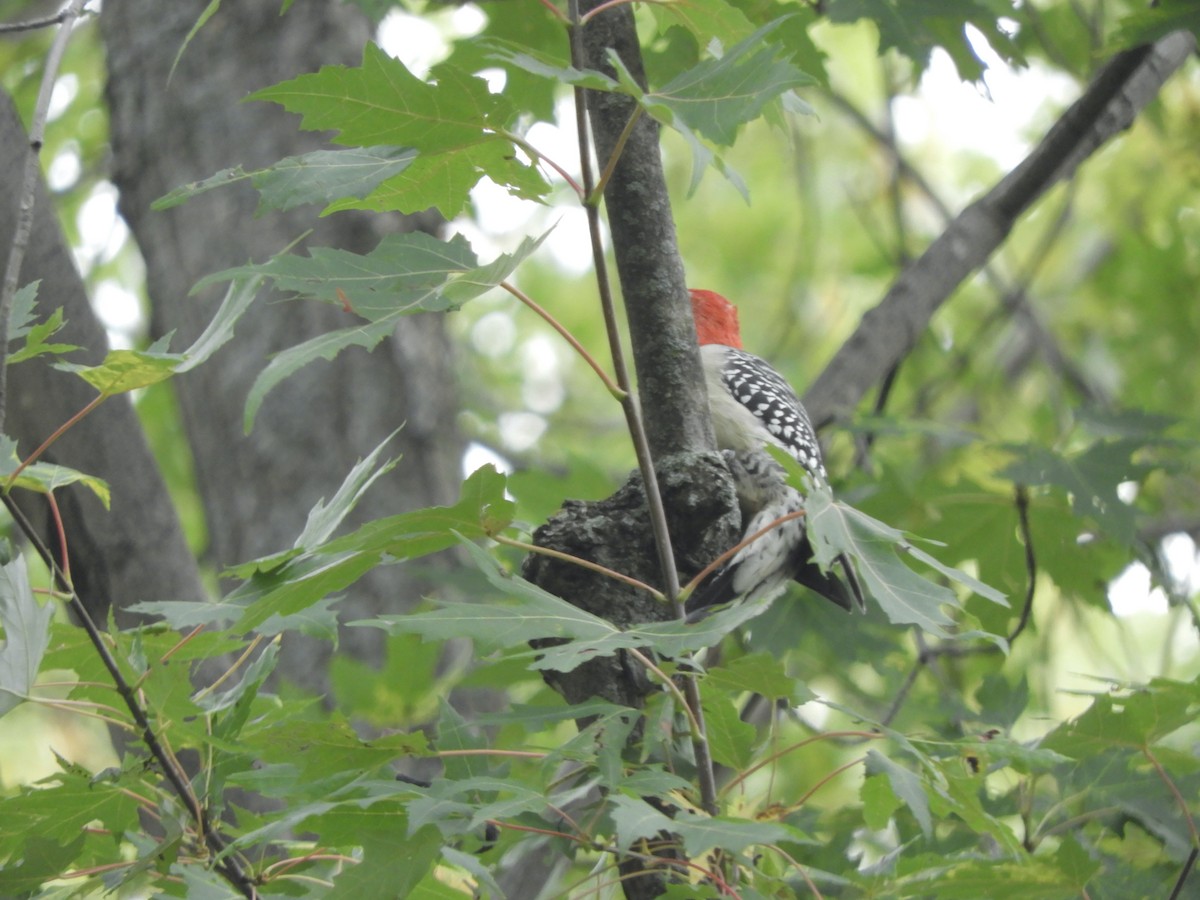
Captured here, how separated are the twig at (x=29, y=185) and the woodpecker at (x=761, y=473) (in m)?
1.50

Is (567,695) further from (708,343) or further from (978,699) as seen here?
(708,343)

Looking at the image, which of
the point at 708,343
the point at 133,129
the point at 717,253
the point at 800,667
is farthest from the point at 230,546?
the point at 717,253

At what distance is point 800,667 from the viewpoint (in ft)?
15.1

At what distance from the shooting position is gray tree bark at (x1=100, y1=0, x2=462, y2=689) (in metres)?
3.86

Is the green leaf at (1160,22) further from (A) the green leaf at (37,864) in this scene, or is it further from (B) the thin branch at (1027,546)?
(A) the green leaf at (37,864)

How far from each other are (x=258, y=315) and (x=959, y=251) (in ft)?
7.71

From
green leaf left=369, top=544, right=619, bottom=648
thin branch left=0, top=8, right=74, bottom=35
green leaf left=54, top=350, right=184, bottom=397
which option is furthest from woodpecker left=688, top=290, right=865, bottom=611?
thin branch left=0, top=8, right=74, bottom=35

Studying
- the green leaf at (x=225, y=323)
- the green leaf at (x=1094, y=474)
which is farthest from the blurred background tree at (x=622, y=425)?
the green leaf at (x=225, y=323)

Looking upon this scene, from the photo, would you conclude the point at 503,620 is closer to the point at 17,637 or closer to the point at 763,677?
the point at 763,677

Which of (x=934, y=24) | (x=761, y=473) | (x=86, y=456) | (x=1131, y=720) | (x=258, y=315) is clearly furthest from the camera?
(x=258, y=315)

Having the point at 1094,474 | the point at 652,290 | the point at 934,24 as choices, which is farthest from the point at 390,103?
the point at 1094,474

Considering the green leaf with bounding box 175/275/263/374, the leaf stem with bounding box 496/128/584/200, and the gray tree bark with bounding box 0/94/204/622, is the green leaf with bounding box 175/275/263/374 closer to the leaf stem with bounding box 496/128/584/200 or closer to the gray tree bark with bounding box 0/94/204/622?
the leaf stem with bounding box 496/128/584/200

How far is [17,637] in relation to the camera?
1.64m

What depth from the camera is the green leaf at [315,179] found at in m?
1.63
